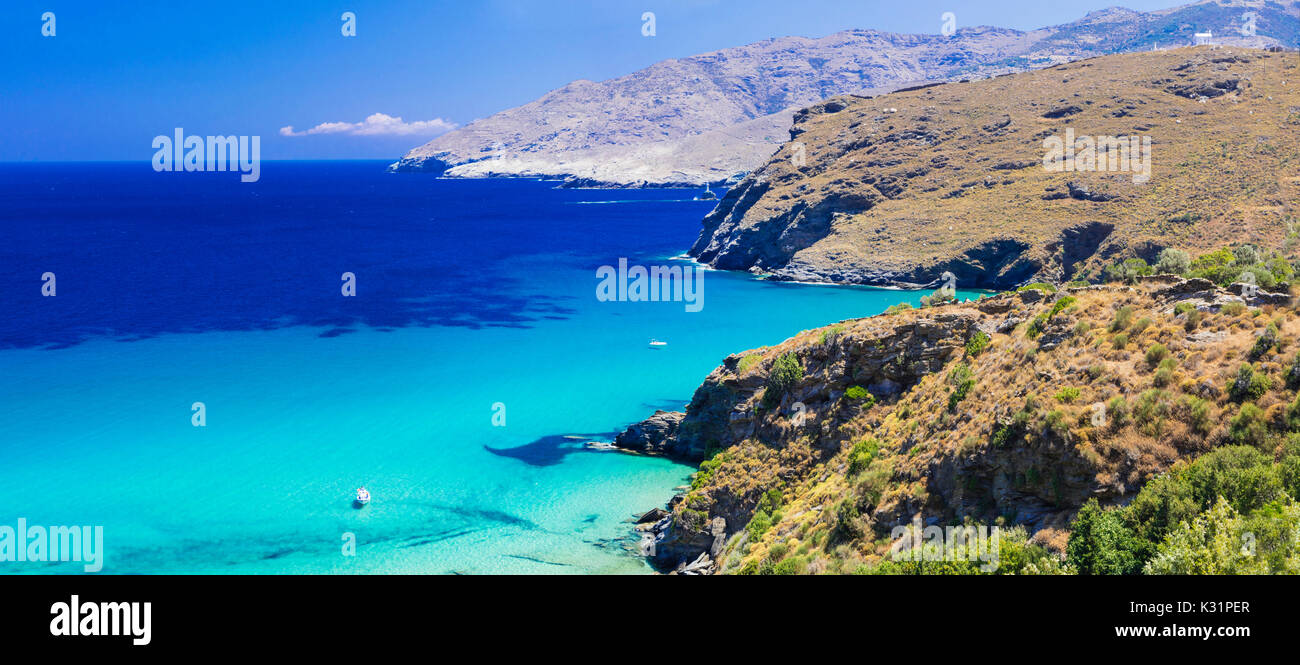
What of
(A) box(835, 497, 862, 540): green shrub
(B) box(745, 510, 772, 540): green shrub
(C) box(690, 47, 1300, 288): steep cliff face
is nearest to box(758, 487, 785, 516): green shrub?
(B) box(745, 510, 772, 540): green shrub

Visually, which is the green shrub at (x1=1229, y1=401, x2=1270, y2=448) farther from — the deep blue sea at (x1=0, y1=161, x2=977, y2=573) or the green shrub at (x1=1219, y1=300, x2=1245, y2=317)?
the deep blue sea at (x1=0, y1=161, x2=977, y2=573)

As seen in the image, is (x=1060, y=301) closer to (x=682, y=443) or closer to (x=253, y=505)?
(x=682, y=443)

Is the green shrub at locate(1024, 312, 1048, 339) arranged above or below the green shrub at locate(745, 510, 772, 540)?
above

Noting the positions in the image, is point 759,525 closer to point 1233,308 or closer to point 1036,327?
point 1036,327

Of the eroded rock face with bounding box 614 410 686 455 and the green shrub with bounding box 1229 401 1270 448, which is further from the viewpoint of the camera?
the eroded rock face with bounding box 614 410 686 455

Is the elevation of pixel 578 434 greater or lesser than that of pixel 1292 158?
lesser

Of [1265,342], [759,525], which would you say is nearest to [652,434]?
[759,525]
